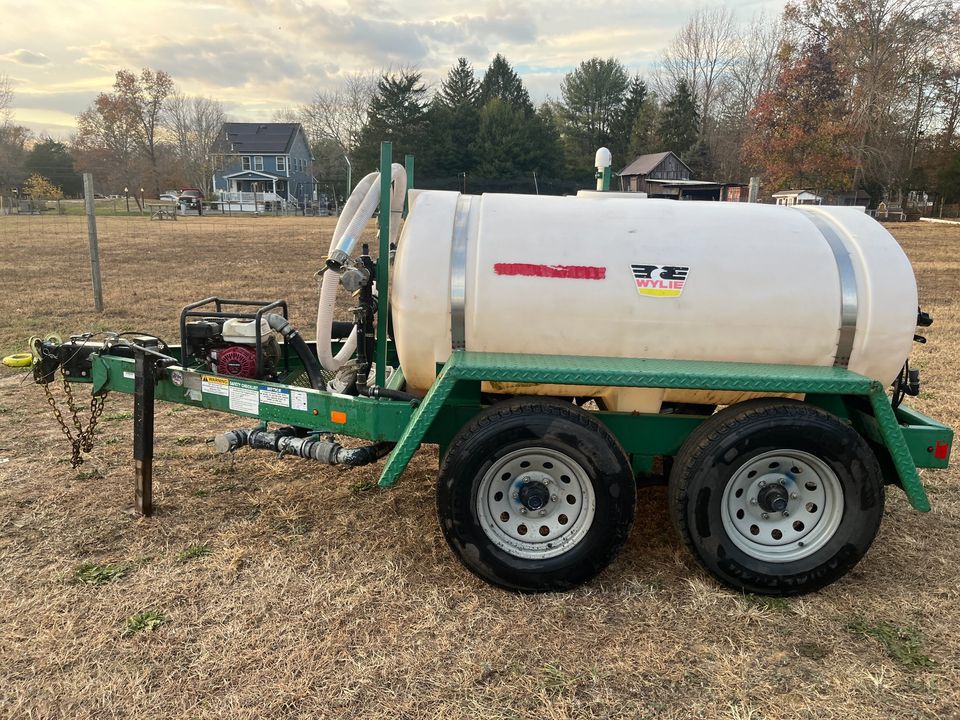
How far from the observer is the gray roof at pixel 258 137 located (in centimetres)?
6316

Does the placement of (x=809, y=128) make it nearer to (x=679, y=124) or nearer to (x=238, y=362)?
(x=679, y=124)

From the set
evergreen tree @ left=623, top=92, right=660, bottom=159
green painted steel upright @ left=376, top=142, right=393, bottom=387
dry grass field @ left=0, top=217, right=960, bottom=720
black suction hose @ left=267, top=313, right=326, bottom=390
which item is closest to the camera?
dry grass field @ left=0, top=217, right=960, bottom=720

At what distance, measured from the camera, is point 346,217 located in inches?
147

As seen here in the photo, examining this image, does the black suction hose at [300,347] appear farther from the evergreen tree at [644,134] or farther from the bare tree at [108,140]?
the bare tree at [108,140]

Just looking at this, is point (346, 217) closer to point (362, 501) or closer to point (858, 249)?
point (362, 501)

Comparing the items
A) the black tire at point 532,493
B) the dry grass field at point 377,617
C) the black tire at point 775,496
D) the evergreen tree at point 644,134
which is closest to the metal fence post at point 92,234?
the dry grass field at point 377,617

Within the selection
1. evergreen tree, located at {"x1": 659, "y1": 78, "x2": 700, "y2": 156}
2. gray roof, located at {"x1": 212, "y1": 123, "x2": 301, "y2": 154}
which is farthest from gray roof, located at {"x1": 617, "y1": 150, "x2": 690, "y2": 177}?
gray roof, located at {"x1": 212, "y1": 123, "x2": 301, "y2": 154}

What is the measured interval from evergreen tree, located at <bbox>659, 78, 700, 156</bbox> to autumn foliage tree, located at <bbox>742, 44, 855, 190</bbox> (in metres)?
12.5

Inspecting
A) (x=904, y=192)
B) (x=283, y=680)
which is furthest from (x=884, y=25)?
(x=283, y=680)

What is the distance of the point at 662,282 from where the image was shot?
3.18 metres

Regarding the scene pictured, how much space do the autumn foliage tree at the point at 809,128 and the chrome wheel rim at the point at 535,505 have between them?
135 ft

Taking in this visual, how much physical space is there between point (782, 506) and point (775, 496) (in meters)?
0.07

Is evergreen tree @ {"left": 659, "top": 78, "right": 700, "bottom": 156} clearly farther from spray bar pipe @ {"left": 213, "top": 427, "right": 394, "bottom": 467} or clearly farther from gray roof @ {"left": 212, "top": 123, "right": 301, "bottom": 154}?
spray bar pipe @ {"left": 213, "top": 427, "right": 394, "bottom": 467}

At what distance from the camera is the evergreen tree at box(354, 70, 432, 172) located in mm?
45062
